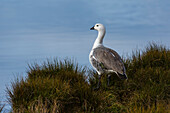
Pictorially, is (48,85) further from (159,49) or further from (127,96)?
(159,49)

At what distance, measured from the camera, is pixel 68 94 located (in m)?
7.85

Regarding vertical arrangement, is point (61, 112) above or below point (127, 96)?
below

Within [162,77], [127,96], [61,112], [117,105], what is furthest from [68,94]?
[162,77]

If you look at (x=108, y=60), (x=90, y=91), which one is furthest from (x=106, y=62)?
(x=90, y=91)

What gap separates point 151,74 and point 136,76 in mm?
619

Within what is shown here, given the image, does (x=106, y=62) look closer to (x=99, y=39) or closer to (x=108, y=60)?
(x=108, y=60)

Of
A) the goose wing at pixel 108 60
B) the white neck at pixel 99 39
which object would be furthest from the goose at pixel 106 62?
the white neck at pixel 99 39

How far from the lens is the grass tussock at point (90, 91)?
762cm

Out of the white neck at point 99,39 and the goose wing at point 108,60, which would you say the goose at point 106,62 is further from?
the white neck at point 99,39

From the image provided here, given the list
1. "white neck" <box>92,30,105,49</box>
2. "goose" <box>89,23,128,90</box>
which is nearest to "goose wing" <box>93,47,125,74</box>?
"goose" <box>89,23,128,90</box>

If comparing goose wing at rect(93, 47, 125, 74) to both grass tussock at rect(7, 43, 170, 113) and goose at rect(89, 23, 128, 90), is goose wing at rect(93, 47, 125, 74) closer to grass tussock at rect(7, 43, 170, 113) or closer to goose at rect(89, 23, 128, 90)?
goose at rect(89, 23, 128, 90)

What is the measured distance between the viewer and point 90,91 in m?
8.04

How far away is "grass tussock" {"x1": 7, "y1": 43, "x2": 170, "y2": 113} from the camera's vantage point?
25.0 feet

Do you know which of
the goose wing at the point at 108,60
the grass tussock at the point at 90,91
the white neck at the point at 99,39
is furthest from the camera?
the white neck at the point at 99,39
